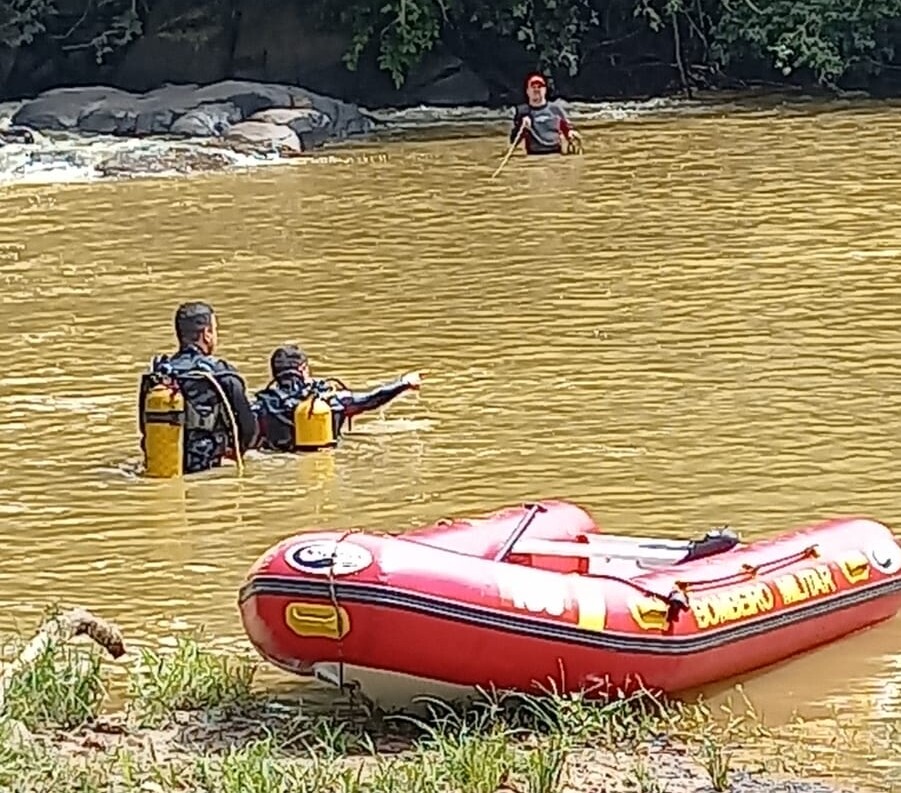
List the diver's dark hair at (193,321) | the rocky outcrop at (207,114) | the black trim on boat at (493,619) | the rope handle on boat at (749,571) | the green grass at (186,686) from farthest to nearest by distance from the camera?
1. the rocky outcrop at (207,114)
2. the diver's dark hair at (193,321)
3. the rope handle on boat at (749,571)
4. the green grass at (186,686)
5. the black trim on boat at (493,619)

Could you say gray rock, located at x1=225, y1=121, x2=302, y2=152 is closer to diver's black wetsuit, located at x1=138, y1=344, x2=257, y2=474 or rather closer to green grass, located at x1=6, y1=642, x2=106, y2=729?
diver's black wetsuit, located at x1=138, y1=344, x2=257, y2=474

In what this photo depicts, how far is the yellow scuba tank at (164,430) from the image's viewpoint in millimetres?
8891

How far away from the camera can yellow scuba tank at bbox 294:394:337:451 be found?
9.38 m

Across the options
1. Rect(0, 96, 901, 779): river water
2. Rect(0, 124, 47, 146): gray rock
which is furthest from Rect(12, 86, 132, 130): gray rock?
Rect(0, 96, 901, 779): river water

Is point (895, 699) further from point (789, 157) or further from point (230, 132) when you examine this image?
point (230, 132)

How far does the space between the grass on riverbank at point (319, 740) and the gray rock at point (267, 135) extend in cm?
1687

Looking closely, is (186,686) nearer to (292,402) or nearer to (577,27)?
(292,402)

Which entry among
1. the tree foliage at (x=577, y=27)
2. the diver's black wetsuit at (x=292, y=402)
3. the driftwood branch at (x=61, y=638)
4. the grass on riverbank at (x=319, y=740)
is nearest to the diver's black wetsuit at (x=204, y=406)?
the diver's black wetsuit at (x=292, y=402)

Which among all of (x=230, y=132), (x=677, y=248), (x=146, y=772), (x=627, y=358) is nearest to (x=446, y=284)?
(x=677, y=248)

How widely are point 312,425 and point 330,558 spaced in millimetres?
3850

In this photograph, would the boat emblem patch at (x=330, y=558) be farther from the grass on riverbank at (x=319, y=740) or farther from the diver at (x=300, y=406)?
the diver at (x=300, y=406)

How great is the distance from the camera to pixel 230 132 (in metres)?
23.3

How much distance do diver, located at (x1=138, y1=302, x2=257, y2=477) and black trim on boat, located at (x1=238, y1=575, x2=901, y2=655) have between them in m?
3.26

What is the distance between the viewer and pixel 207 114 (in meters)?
24.1
